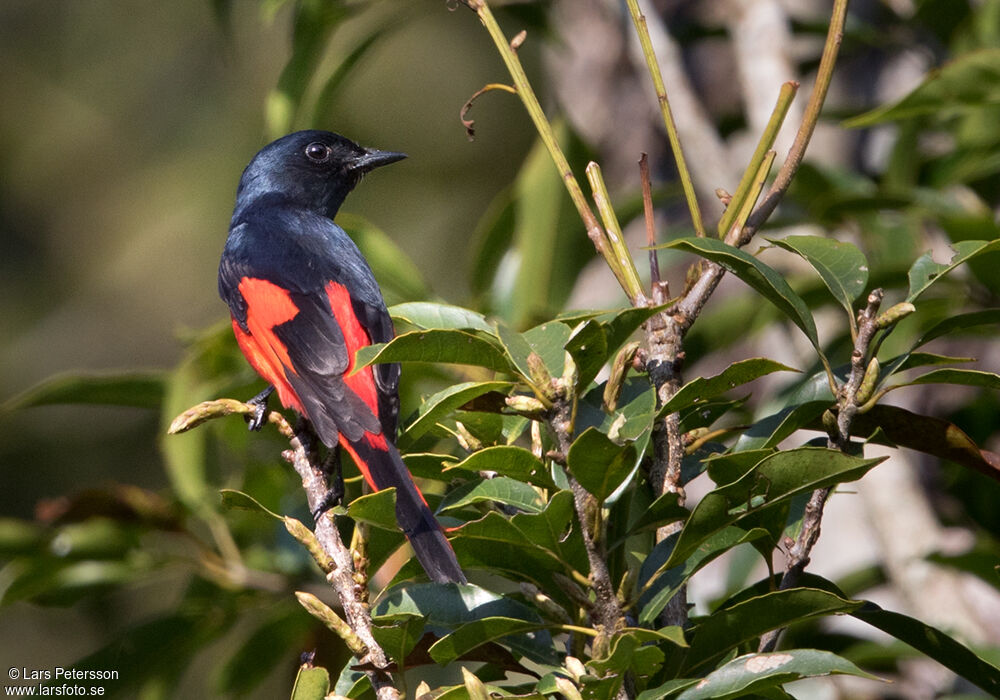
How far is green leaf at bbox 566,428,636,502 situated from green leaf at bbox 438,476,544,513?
0.14 meters

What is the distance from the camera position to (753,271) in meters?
1.53

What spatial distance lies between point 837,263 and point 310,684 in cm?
103

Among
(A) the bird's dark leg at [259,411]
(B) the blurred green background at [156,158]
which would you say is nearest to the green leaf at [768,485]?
(A) the bird's dark leg at [259,411]

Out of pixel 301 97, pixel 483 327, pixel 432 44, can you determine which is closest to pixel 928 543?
pixel 483 327

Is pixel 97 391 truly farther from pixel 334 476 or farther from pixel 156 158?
pixel 156 158

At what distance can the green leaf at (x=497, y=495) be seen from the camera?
1.51 m

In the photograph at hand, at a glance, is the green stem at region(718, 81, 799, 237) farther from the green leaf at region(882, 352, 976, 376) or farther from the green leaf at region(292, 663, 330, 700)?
the green leaf at region(292, 663, 330, 700)

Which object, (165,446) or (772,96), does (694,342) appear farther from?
(165,446)

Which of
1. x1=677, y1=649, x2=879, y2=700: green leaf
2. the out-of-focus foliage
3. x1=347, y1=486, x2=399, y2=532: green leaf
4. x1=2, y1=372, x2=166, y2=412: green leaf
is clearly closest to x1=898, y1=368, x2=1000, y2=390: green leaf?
the out-of-focus foliage

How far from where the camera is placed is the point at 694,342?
3.27 metres

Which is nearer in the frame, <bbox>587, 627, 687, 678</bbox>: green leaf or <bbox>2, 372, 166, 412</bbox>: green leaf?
<bbox>587, 627, 687, 678</bbox>: green leaf

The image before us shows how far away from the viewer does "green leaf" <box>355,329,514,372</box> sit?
4.89 feet

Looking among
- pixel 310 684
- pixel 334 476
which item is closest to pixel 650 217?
pixel 310 684

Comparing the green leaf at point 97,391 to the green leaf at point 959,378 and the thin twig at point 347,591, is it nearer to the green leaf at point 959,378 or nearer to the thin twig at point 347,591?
the thin twig at point 347,591
